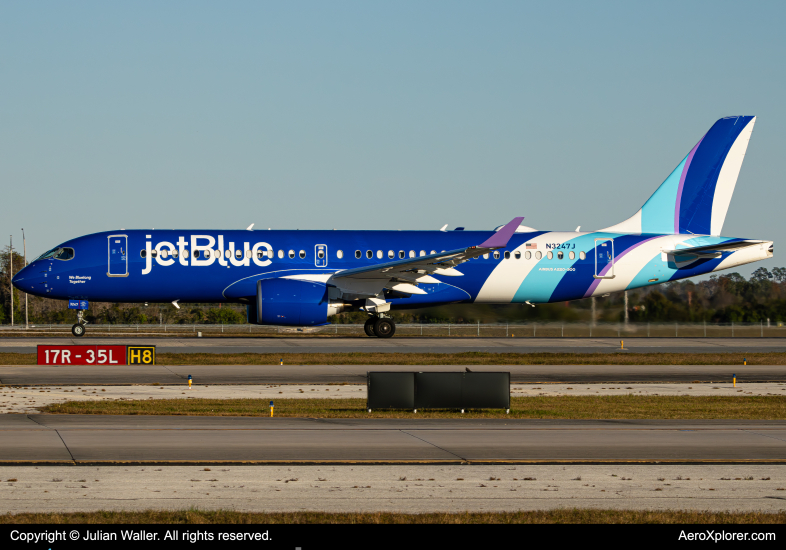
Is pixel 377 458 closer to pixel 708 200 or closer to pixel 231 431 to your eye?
pixel 231 431

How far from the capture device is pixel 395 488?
38.7 feet

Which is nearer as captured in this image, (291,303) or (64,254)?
(291,303)

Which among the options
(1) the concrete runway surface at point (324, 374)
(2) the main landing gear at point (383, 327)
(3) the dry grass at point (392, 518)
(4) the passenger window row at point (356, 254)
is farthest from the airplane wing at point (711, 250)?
(3) the dry grass at point (392, 518)

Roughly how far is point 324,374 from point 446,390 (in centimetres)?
909

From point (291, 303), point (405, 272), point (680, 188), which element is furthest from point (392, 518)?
point (680, 188)

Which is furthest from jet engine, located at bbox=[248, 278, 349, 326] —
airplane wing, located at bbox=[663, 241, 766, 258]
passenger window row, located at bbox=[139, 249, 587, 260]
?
airplane wing, located at bbox=[663, 241, 766, 258]

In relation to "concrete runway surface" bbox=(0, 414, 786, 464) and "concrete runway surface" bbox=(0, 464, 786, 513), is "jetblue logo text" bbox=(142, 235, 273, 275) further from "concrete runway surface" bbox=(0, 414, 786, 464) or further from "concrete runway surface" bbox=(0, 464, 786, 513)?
"concrete runway surface" bbox=(0, 464, 786, 513)

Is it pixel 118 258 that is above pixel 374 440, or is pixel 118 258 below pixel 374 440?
above

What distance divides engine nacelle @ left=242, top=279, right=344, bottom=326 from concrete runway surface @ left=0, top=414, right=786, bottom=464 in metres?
20.4

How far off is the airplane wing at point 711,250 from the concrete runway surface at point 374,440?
25219mm

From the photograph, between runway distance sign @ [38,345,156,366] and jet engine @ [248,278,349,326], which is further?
jet engine @ [248,278,349,326]

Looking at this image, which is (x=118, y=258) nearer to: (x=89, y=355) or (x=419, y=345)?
(x=89, y=355)

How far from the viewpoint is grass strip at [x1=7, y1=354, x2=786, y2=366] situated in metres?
32.1
